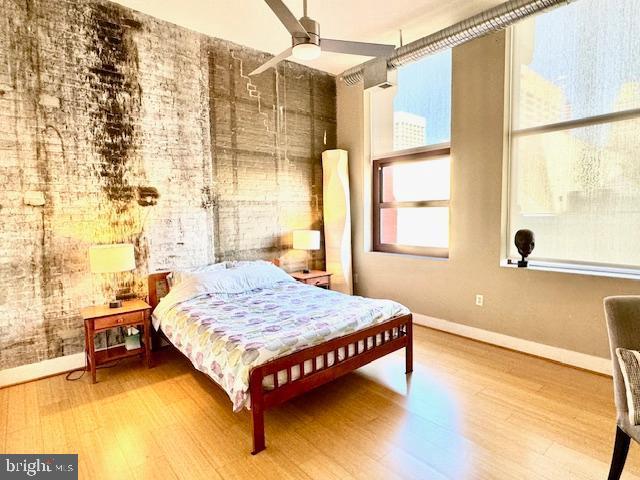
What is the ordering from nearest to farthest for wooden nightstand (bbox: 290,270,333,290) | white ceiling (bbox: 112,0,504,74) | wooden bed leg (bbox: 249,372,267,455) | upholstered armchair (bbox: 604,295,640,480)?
upholstered armchair (bbox: 604,295,640,480) → wooden bed leg (bbox: 249,372,267,455) → white ceiling (bbox: 112,0,504,74) → wooden nightstand (bbox: 290,270,333,290)

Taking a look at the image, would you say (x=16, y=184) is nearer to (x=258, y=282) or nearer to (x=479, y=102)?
(x=258, y=282)

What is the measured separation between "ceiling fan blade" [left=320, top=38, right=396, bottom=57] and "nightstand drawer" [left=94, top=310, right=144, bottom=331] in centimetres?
263

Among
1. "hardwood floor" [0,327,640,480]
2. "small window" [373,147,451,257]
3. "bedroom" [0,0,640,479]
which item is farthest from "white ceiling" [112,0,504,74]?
"hardwood floor" [0,327,640,480]

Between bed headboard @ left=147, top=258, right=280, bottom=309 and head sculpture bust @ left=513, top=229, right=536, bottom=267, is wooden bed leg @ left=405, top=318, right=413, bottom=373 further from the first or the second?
bed headboard @ left=147, top=258, right=280, bottom=309

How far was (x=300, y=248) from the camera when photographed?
4.41 metres

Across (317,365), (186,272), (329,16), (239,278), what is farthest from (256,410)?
(329,16)

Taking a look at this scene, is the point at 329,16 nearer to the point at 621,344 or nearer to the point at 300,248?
the point at 300,248

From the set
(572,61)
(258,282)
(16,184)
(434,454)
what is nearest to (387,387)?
(434,454)

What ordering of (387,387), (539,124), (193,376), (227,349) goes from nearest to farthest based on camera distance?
(227,349) < (387,387) < (193,376) < (539,124)

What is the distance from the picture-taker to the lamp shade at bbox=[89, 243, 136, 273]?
2.87m

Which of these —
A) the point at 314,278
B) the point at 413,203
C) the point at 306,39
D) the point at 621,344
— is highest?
the point at 306,39

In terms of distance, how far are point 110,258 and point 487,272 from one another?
351cm

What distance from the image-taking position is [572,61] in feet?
9.89

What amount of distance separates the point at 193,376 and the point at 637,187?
392 centimetres
